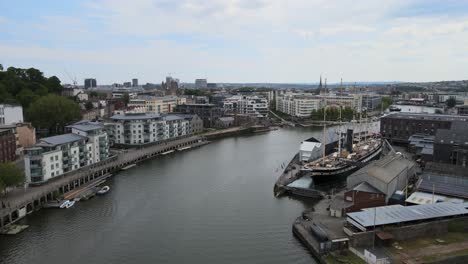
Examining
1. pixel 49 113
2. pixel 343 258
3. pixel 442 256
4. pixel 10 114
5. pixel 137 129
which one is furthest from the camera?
pixel 49 113

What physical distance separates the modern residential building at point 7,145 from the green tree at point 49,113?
23.3 ft

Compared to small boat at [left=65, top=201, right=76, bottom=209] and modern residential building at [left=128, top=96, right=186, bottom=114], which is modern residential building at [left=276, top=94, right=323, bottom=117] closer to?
modern residential building at [left=128, top=96, right=186, bottom=114]

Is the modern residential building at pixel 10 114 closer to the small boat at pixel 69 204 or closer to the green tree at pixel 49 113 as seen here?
the green tree at pixel 49 113

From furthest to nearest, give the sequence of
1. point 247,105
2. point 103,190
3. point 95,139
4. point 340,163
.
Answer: point 247,105 → point 95,139 → point 340,163 → point 103,190

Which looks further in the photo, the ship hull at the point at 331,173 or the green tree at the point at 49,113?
the green tree at the point at 49,113

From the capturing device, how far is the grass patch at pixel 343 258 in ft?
34.2

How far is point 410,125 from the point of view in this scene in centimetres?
3000

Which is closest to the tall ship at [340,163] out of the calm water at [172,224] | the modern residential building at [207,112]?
the calm water at [172,224]

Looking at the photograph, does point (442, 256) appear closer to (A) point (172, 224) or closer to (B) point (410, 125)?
(A) point (172, 224)

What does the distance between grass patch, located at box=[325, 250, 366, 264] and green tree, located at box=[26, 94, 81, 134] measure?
25948 millimetres

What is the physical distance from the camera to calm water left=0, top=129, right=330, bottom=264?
38.9 ft

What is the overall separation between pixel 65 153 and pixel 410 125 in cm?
2546

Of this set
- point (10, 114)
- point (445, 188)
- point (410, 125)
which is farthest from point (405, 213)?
point (10, 114)

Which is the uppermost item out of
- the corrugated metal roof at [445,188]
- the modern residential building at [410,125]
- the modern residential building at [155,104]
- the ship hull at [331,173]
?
the modern residential building at [155,104]
